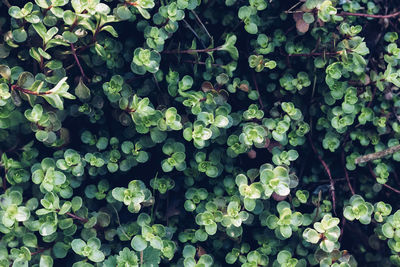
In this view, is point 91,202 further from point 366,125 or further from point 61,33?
point 366,125

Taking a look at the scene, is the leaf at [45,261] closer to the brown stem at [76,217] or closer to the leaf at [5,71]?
the brown stem at [76,217]

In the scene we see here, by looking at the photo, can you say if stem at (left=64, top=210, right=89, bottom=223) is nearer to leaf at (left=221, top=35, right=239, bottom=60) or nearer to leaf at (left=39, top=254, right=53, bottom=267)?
leaf at (left=39, top=254, right=53, bottom=267)

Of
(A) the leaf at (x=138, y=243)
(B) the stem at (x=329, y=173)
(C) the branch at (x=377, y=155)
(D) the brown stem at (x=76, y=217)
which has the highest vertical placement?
(D) the brown stem at (x=76, y=217)

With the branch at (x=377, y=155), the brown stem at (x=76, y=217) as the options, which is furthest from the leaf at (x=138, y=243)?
the branch at (x=377, y=155)

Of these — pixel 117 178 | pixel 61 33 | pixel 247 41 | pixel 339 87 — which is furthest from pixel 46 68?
pixel 339 87

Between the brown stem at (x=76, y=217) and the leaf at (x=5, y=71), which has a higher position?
the leaf at (x=5, y=71)

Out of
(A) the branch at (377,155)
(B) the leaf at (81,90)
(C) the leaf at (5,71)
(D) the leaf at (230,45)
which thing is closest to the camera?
(C) the leaf at (5,71)

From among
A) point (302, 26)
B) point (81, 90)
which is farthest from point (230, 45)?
point (81, 90)

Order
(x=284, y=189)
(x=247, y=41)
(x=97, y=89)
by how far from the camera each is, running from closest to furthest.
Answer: (x=284, y=189) → (x=97, y=89) → (x=247, y=41)
